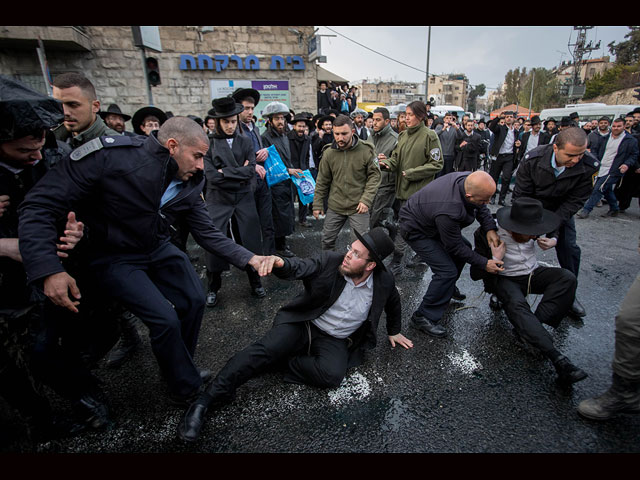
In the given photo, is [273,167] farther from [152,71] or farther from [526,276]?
[152,71]

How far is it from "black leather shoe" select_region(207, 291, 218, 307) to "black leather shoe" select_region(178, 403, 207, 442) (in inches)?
66.2

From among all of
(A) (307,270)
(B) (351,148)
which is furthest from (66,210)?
(B) (351,148)

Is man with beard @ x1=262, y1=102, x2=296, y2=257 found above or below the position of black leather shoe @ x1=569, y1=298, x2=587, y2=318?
above

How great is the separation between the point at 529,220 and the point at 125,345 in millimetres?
3707

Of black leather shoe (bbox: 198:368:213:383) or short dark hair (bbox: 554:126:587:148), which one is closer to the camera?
black leather shoe (bbox: 198:368:213:383)

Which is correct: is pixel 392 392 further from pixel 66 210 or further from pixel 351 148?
pixel 351 148

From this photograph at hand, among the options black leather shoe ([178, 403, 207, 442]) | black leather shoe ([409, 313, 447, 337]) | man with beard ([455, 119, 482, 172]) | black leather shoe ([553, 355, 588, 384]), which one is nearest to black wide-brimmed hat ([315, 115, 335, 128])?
man with beard ([455, 119, 482, 172])

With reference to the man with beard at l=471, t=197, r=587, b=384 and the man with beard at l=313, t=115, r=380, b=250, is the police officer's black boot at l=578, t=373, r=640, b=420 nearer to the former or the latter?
the man with beard at l=471, t=197, r=587, b=384

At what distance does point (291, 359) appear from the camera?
2672 millimetres

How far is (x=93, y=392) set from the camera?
7.50 ft

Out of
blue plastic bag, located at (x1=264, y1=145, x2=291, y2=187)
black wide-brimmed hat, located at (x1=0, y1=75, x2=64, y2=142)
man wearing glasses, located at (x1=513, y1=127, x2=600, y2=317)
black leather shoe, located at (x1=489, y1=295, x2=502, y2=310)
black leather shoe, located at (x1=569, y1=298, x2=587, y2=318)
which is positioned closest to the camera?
black wide-brimmed hat, located at (x1=0, y1=75, x2=64, y2=142)

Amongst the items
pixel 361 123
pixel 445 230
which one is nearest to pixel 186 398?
pixel 445 230

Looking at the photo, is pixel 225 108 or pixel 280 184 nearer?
pixel 225 108

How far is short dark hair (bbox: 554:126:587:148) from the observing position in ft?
10.9
